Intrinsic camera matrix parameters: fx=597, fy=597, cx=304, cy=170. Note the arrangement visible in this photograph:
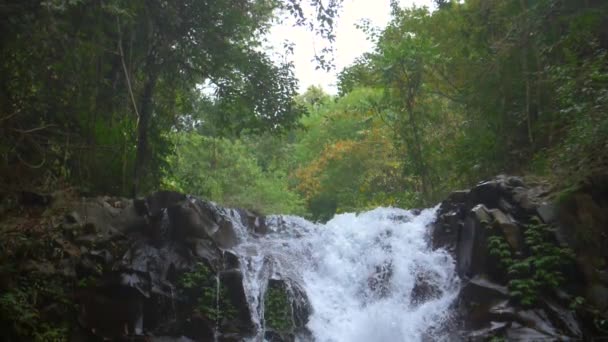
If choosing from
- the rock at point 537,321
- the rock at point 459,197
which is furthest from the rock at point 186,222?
the rock at point 537,321

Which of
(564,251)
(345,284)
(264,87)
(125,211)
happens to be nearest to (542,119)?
(564,251)

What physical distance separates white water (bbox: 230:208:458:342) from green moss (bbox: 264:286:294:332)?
0.11 m

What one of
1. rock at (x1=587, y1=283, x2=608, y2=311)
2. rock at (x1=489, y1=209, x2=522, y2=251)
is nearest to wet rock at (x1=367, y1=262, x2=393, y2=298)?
rock at (x1=489, y1=209, x2=522, y2=251)

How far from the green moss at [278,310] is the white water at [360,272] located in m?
0.11

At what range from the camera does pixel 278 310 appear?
898 cm

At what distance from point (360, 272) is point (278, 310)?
192 centimetres

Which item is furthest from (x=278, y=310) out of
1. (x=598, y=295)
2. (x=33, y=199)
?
(x=598, y=295)

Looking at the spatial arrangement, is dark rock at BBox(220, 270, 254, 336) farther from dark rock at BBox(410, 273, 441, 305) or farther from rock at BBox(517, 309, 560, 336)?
rock at BBox(517, 309, 560, 336)

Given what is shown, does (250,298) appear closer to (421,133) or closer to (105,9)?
(105,9)

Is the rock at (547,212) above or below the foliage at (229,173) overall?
below

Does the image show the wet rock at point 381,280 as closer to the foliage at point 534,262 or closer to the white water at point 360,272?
the white water at point 360,272

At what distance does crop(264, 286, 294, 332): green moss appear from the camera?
349 inches

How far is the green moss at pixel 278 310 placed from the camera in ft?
29.1

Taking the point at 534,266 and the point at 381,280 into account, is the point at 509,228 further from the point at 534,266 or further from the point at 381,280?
the point at 381,280
